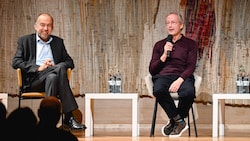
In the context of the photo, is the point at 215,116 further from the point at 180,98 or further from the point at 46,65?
the point at 46,65

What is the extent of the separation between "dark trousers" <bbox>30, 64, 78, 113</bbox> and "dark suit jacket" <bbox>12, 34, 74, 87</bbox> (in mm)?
134

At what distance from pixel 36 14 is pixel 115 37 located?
40.3 inches

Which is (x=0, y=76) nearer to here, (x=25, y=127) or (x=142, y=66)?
(x=142, y=66)

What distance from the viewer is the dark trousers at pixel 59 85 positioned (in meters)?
4.86

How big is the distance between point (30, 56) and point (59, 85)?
585 mm

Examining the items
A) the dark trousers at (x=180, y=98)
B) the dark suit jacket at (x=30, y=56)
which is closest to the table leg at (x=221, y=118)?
the dark trousers at (x=180, y=98)

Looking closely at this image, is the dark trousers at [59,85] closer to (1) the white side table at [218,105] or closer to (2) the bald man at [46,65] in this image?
(2) the bald man at [46,65]

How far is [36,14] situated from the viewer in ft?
Result: 21.0

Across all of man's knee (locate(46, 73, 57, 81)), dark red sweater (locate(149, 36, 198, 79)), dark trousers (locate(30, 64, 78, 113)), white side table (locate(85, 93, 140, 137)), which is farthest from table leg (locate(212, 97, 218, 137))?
man's knee (locate(46, 73, 57, 81))

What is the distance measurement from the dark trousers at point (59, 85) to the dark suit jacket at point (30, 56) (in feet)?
0.44

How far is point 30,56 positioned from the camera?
17.3ft

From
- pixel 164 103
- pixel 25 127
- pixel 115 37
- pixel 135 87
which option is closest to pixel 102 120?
pixel 135 87

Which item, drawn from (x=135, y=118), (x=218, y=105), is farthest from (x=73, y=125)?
(x=218, y=105)

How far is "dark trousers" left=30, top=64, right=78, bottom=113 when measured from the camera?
4855 millimetres
